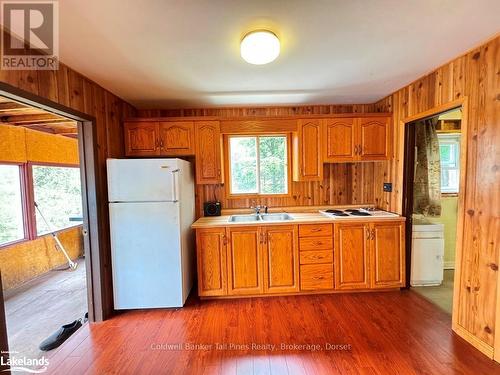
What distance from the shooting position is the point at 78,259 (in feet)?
13.7

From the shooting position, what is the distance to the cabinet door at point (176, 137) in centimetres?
270

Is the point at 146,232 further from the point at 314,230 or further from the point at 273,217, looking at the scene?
the point at 314,230

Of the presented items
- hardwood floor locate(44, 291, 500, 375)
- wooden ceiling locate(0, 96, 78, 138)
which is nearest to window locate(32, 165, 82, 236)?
wooden ceiling locate(0, 96, 78, 138)

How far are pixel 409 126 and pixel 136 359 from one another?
3.46 meters

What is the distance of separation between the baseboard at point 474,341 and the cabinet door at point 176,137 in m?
3.09

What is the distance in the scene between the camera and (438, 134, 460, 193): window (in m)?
3.22

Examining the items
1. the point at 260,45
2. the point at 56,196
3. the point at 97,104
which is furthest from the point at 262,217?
the point at 56,196

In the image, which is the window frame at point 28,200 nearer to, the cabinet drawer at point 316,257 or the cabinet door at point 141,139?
the cabinet door at point 141,139

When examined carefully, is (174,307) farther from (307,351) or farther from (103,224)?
(307,351)

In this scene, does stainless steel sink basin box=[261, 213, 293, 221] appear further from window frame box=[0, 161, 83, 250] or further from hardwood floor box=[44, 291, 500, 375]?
window frame box=[0, 161, 83, 250]

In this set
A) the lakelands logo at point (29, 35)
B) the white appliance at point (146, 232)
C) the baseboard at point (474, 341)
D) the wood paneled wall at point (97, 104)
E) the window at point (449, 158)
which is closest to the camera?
the lakelands logo at point (29, 35)

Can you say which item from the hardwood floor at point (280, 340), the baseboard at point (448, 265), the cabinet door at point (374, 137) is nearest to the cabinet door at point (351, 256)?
the hardwood floor at point (280, 340)

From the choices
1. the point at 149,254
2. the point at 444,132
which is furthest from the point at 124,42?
the point at 444,132

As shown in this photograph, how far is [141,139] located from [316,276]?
103 inches
